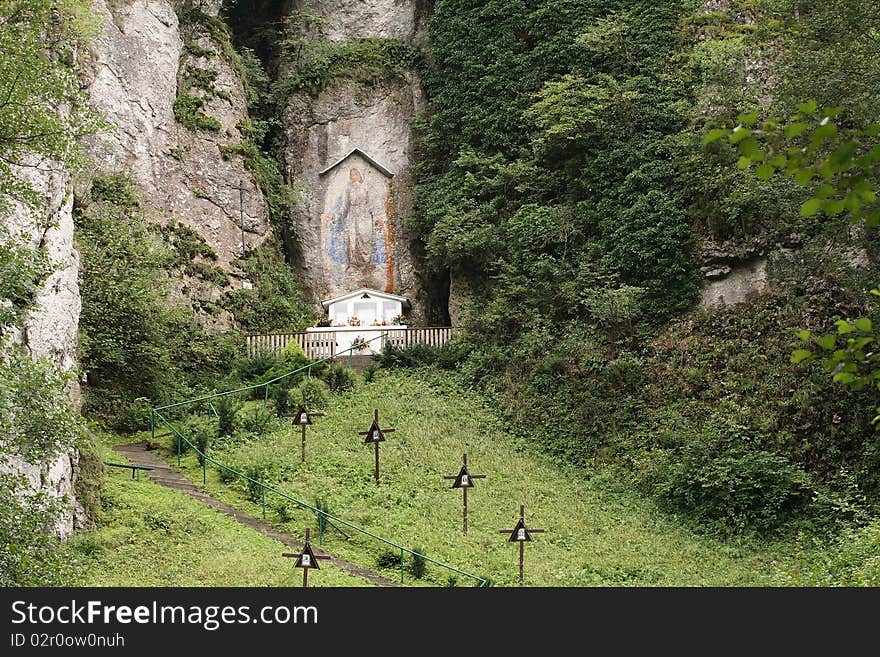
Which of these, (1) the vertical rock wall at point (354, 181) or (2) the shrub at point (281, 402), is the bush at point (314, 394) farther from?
(1) the vertical rock wall at point (354, 181)

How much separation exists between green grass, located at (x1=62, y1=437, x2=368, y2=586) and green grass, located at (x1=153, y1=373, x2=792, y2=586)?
118cm

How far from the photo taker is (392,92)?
3222cm

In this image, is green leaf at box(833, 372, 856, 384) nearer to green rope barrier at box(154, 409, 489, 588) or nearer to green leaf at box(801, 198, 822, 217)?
green leaf at box(801, 198, 822, 217)

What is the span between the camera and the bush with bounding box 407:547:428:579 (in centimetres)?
1561

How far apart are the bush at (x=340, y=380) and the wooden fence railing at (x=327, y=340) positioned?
8.63 feet

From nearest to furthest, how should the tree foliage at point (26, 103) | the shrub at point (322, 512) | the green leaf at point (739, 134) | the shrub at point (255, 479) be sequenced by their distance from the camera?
1. the green leaf at point (739, 134)
2. the tree foliage at point (26, 103)
3. the shrub at point (322, 512)
4. the shrub at point (255, 479)

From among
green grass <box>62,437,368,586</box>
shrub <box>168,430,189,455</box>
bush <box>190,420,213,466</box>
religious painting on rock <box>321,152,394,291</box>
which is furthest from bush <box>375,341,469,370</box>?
green grass <box>62,437,368,586</box>

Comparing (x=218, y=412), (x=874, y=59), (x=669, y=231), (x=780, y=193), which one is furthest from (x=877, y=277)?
(x=218, y=412)

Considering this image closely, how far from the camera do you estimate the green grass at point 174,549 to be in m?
14.2

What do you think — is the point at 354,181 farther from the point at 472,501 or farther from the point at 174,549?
the point at 174,549

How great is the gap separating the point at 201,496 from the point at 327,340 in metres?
9.34

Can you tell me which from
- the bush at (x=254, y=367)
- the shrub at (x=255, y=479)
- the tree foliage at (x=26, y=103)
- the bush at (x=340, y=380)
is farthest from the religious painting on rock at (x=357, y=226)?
the tree foliage at (x=26, y=103)

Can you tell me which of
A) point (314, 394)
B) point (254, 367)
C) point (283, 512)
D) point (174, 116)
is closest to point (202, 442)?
point (314, 394)

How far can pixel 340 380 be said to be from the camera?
2419cm
